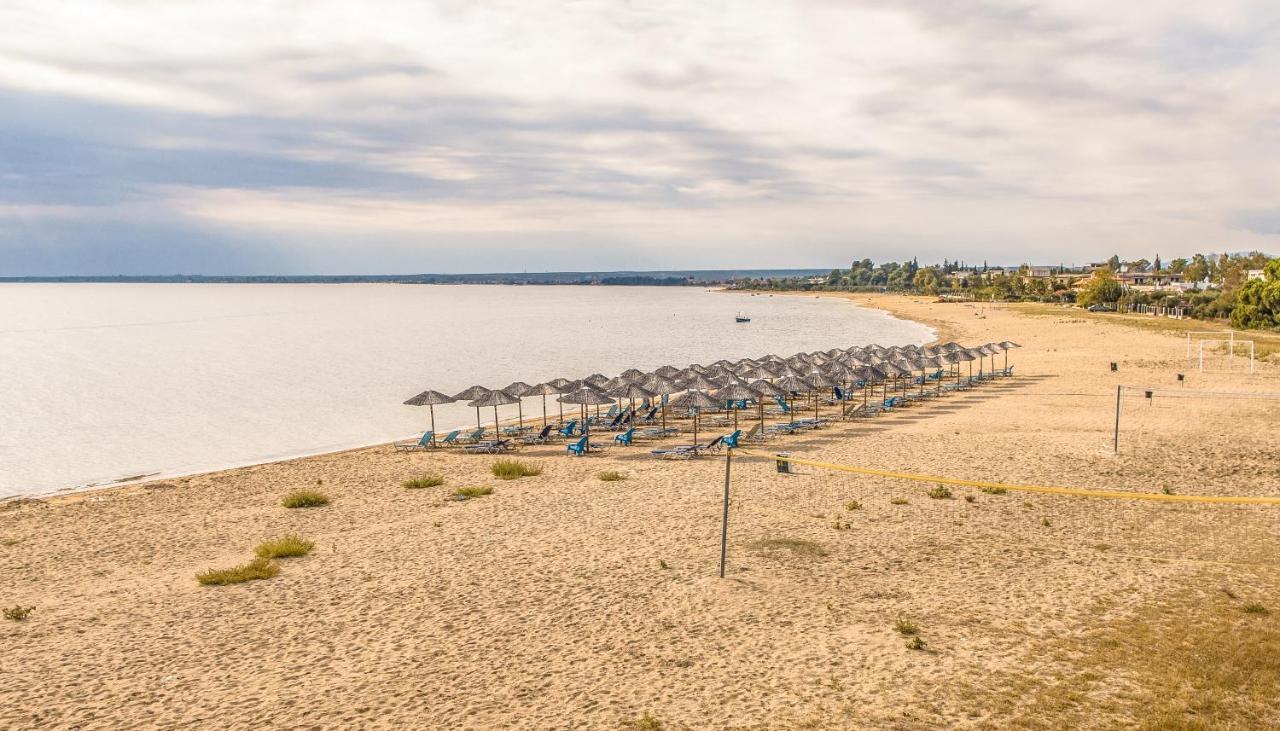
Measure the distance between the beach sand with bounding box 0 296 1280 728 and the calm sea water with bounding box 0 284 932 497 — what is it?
6.65 metres

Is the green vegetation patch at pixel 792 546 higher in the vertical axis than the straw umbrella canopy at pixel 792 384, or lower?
lower

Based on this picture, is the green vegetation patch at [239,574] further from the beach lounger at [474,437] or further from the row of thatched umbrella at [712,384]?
the beach lounger at [474,437]

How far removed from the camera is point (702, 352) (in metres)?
55.5

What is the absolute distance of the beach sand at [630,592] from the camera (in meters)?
7.29

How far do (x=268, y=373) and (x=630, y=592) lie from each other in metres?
41.4

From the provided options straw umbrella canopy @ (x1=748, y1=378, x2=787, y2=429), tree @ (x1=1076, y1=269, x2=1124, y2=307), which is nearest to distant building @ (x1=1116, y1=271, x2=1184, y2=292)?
tree @ (x1=1076, y1=269, x2=1124, y2=307)

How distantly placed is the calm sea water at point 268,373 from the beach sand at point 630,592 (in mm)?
6647

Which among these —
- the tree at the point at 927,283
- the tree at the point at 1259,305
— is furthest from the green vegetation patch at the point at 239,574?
the tree at the point at 927,283

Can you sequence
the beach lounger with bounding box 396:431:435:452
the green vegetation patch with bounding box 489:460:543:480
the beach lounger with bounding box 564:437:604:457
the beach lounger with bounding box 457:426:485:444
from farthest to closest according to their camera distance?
the beach lounger with bounding box 457:426:485:444 < the beach lounger with bounding box 396:431:435:452 < the beach lounger with bounding box 564:437:604:457 < the green vegetation patch with bounding box 489:460:543:480

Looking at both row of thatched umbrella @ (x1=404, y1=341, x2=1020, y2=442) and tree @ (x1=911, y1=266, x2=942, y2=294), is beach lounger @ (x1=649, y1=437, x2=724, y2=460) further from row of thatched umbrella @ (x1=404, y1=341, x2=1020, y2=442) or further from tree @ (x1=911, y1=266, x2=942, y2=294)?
tree @ (x1=911, y1=266, x2=942, y2=294)

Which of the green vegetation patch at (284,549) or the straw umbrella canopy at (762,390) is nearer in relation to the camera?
the green vegetation patch at (284,549)

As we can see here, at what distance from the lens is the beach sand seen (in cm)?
729

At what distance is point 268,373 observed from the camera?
4472 cm

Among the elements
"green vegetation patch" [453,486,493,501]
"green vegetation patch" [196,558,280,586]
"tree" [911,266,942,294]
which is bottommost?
"green vegetation patch" [453,486,493,501]
